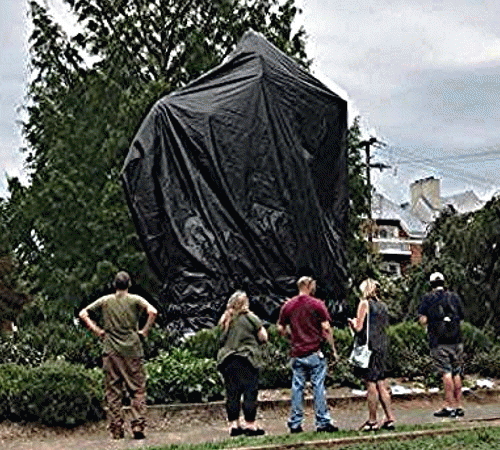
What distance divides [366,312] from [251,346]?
1.30m

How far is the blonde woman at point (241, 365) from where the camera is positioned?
12.5 meters

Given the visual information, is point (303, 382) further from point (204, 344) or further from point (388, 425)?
point (204, 344)

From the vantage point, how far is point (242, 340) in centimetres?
1256

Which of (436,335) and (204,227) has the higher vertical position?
(204,227)

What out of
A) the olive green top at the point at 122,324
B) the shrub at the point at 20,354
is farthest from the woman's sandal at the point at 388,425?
the shrub at the point at 20,354

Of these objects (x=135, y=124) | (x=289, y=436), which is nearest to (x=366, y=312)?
(x=289, y=436)

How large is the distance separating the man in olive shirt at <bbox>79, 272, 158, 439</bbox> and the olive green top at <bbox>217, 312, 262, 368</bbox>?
822 millimetres

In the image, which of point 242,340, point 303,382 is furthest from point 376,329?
point 242,340

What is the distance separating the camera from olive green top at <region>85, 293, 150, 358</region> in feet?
41.4

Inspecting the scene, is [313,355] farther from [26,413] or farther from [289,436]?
[26,413]

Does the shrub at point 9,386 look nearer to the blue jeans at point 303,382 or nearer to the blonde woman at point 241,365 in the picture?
the blonde woman at point 241,365

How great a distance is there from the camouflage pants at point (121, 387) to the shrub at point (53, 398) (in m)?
0.93

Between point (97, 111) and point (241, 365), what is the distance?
23.9 m

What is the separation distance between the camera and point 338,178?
20.3 meters
